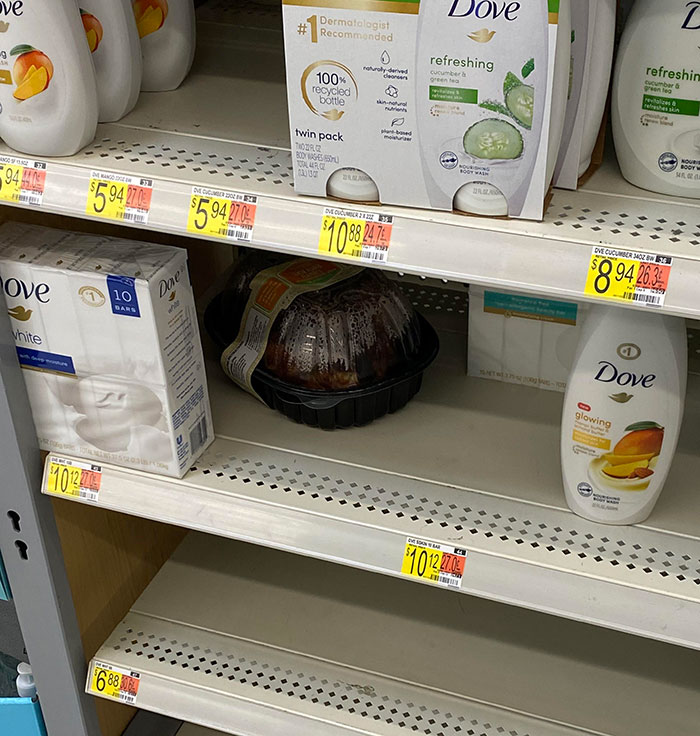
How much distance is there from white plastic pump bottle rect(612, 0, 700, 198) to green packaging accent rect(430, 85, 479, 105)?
6.7 inches

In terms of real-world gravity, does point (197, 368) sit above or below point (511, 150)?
below

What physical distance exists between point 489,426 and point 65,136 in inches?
26.6

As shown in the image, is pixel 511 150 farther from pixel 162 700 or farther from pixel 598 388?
pixel 162 700

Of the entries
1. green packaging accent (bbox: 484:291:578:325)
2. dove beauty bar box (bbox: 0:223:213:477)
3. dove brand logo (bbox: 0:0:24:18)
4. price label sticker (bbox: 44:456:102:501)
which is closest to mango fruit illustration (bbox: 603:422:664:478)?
green packaging accent (bbox: 484:291:578:325)

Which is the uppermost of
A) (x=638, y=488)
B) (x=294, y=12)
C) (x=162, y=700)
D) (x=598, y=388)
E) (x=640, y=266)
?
(x=294, y=12)

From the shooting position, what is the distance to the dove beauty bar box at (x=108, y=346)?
3.88 ft

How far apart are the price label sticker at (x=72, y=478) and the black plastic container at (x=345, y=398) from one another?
0.26 meters

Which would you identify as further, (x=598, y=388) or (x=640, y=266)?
(x=598, y=388)

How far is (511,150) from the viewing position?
0.92 m

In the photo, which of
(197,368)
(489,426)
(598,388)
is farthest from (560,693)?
(197,368)

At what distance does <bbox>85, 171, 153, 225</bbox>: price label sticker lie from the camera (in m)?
1.07

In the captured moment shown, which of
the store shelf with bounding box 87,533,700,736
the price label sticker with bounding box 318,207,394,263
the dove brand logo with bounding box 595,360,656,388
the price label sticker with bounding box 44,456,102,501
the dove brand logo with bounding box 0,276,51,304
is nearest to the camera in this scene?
the price label sticker with bounding box 318,207,394,263

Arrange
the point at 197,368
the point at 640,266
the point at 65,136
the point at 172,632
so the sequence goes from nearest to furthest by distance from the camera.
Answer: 1. the point at 640,266
2. the point at 65,136
3. the point at 197,368
4. the point at 172,632

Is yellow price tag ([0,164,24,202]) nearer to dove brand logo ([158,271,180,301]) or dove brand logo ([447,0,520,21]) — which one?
dove brand logo ([158,271,180,301])
